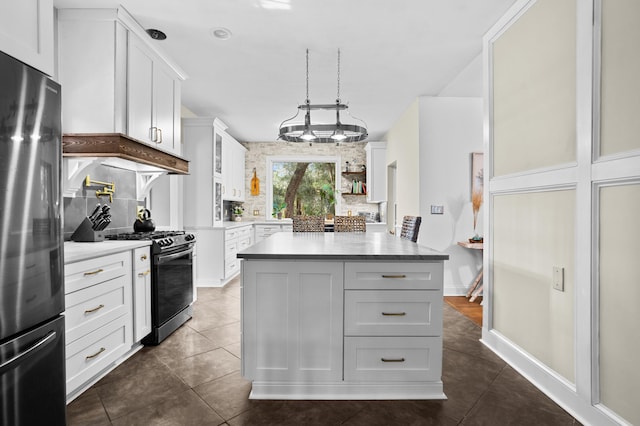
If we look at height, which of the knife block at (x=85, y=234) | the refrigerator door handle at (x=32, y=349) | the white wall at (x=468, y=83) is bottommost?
the refrigerator door handle at (x=32, y=349)

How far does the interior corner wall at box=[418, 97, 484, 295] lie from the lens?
4375 mm

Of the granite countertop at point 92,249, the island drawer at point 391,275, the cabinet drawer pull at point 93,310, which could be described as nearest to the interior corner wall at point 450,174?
the island drawer at point 391,275

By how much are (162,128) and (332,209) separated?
4.62 m

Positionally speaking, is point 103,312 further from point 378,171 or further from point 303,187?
point 303,187

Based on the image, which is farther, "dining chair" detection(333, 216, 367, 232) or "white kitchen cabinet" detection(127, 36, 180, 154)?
"dining chair" detection(333, 216, 367, 232)

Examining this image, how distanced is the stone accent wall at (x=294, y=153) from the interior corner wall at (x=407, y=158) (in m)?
1.48

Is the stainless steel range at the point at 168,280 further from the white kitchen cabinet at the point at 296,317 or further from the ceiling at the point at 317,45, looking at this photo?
the ceiling at the point at 317,45

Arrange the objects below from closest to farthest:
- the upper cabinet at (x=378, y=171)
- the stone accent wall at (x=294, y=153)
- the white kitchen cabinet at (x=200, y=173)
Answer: the white kitchen cabinet at (x=200, y=173) → the upper cabinet at (x=378, y=171) → the stone accent wall at (x=294, y=153)

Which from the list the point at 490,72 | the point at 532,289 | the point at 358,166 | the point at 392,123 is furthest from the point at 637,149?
the point at 358,166

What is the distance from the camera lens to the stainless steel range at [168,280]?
2.80 metres

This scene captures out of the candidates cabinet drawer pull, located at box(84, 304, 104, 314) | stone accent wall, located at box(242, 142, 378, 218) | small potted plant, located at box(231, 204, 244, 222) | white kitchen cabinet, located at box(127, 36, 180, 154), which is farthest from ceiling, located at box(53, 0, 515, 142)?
small potted plant, located at box(231, 204, 244, 222)

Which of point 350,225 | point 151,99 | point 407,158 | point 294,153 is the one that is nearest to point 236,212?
point 294,153

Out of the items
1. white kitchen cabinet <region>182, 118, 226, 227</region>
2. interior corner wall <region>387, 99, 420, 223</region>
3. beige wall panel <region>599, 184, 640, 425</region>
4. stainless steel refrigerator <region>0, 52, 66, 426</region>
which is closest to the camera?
stainless steel refrigerator <region>0, 52, 66, 426</region>

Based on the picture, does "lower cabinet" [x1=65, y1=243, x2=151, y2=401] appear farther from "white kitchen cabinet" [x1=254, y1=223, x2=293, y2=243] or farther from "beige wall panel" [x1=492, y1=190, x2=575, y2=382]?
"white kitchen cabinet" [x1=254, y1=223, x2=293, y2=243]
